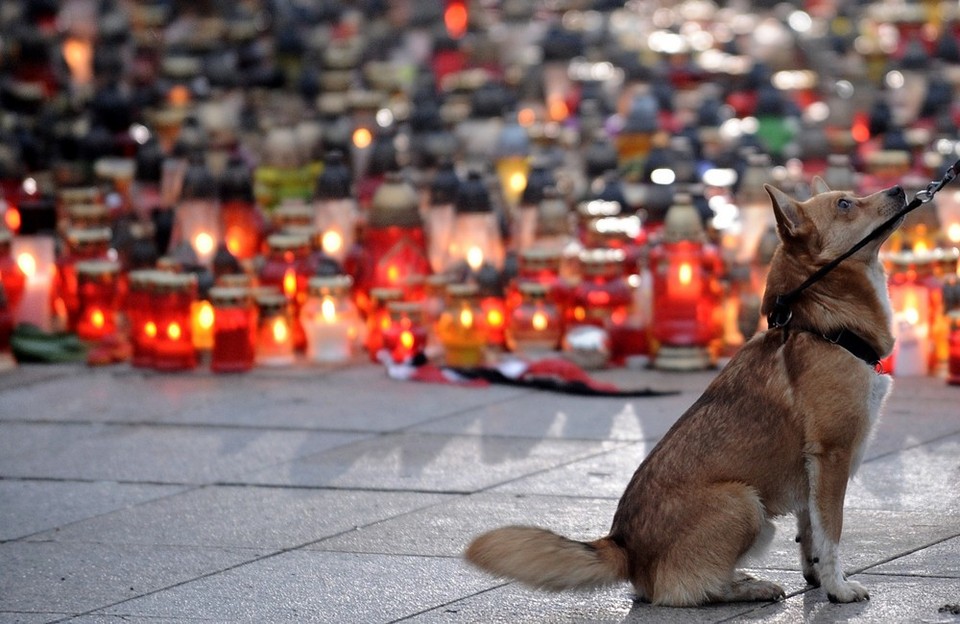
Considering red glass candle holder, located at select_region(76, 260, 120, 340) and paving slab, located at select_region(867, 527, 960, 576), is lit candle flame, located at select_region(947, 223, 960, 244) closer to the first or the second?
paving slab, located at select_region(867, 527, 960, 576)

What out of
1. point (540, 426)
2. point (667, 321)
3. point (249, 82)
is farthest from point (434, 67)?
point (540, 426)

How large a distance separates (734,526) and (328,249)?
17.2 ft

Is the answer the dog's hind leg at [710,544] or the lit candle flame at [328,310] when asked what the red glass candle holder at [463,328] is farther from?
the dog's hind leg at [710,544]

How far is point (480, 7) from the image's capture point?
15062mm

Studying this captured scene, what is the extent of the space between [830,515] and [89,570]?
2.41 metres

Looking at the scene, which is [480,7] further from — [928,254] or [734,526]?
[734,526]

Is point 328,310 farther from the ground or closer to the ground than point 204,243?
closer to the ground

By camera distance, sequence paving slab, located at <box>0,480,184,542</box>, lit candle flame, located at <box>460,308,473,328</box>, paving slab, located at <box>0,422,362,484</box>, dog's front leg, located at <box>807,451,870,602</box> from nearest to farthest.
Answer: dog's front leg, located at <box>807,451,870,602</box>, paving slab, located at <box>0,480,184,542</box>, paving slab, located at <box>0,422,362,484</box>, lit candle flame, located at <box>460,308,473,328</box>

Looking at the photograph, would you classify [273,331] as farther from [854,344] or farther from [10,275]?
[854,344]

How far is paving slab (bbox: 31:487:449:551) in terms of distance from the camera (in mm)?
5797

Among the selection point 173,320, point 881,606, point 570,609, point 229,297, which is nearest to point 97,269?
point 173,320

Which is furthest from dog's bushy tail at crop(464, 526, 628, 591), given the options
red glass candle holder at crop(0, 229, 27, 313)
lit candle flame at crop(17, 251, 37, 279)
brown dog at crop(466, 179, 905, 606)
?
lit candle flame at crop(17, 251, 37, 279)

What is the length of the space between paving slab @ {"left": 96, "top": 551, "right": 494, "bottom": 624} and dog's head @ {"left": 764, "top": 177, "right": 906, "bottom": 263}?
1.42 metres

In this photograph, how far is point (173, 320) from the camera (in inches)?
340
